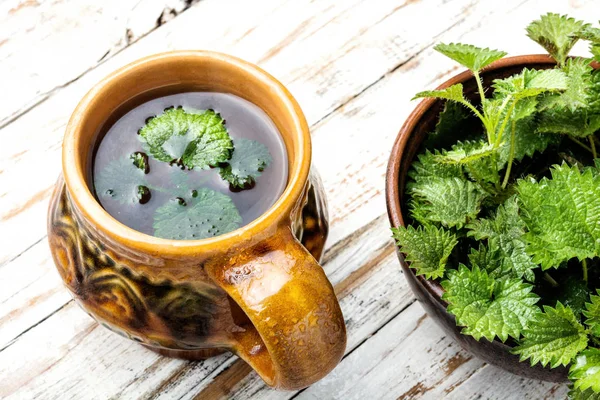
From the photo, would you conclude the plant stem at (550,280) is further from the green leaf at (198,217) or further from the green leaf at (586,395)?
the green leaf at (198,217)

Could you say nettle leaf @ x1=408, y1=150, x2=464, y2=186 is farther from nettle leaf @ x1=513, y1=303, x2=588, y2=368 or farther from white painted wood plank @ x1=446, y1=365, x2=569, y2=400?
white painted wood plank @ x1=446, y1=365, x2=569, y2=400

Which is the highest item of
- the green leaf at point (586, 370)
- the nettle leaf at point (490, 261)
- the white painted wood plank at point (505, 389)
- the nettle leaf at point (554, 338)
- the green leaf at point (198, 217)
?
the green leaf at point (198, 217)

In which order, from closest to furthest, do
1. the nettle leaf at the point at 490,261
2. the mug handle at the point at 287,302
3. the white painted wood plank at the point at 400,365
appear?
the mug handle at the point at 287,302 → the nettle leaf at the point at 490,261 → the white painted wood plank at the point at 400,365

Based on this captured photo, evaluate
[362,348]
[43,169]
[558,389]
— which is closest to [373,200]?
[362,348]

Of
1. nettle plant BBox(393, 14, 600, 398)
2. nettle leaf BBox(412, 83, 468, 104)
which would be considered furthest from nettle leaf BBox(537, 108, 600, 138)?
nettle leaf BBox(412, 83, 468, 104)

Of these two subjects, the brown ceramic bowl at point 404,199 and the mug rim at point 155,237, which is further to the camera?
the brown ceramic bowl at point 404,199

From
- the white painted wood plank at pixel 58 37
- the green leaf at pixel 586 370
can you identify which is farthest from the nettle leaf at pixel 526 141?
the white painted wood plank at pixel 58 37

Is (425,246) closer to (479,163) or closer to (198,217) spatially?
(479,163)

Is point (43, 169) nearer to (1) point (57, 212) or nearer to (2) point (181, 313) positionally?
(1) point (57, 212)
